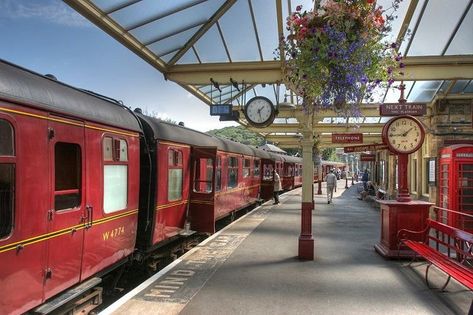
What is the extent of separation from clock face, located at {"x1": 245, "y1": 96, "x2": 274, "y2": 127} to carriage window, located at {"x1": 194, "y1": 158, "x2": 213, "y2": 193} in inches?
85.2

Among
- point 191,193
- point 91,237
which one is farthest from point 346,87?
point 191,193

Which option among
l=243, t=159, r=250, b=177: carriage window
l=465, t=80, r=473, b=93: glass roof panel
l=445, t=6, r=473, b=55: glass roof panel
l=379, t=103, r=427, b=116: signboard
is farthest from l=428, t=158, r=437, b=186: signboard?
l=243, t=159, r=250, b=177: carriage window

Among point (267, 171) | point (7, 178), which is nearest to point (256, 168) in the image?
point (267, 171)

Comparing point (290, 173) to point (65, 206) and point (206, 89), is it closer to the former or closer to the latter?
point (206, 89)

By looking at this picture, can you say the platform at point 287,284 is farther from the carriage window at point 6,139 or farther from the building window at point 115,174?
the carriage window at point 6,139

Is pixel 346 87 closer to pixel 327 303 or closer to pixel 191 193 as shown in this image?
pixel 327 303

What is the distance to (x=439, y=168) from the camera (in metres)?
13.7

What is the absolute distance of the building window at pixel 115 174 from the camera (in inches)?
246

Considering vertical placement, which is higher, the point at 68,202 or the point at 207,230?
the point at 68,202

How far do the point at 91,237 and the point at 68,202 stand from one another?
621 millimetres

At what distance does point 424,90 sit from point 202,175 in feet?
30.6

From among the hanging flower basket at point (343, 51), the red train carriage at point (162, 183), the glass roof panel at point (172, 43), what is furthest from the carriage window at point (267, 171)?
the hanging flower basket at point (343, 51)

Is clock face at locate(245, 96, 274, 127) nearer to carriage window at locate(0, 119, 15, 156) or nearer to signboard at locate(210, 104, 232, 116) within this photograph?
signboard at locate(210, 104, 232, 116)

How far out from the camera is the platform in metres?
5.89
